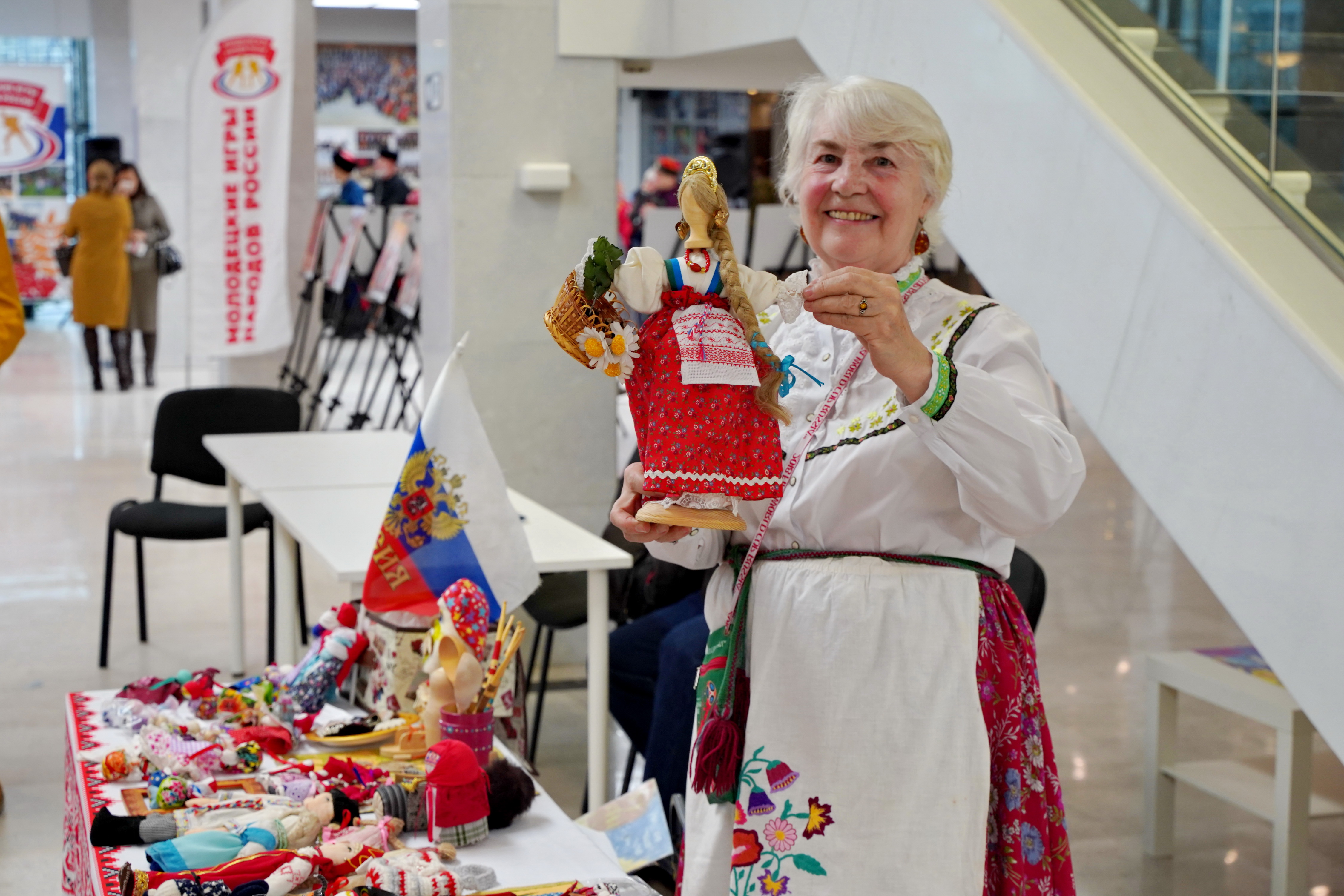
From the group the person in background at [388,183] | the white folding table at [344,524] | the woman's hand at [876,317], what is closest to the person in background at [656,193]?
the person in background at [388,183]

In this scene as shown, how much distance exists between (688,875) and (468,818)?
0.49 meters

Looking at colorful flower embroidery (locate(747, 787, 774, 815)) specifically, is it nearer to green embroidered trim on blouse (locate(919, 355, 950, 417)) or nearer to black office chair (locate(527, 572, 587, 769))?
green embroidered trim on blouse (locate(919, 355, 950, 417))

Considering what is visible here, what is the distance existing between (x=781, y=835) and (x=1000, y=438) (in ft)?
1.92

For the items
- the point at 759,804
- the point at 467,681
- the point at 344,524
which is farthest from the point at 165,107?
the point at 759,804

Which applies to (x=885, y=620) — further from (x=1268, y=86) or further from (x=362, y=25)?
(x=362, y=25)

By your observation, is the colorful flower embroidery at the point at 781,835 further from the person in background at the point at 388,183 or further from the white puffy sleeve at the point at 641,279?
the person in background at the point at 388,183

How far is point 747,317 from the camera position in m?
1.71

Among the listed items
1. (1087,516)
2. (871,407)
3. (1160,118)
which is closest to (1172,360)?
(1160,118)

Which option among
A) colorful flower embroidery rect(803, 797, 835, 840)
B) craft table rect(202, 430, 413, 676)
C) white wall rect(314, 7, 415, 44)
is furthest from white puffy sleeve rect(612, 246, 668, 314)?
white wall rect(314, 7, 415, 44)

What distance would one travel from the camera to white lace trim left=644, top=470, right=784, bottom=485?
168 cm

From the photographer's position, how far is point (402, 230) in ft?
22.6

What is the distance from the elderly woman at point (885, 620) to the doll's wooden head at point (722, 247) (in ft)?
0.20

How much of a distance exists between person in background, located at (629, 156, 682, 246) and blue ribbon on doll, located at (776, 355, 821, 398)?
956 cm

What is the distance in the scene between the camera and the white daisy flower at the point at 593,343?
169 cm
